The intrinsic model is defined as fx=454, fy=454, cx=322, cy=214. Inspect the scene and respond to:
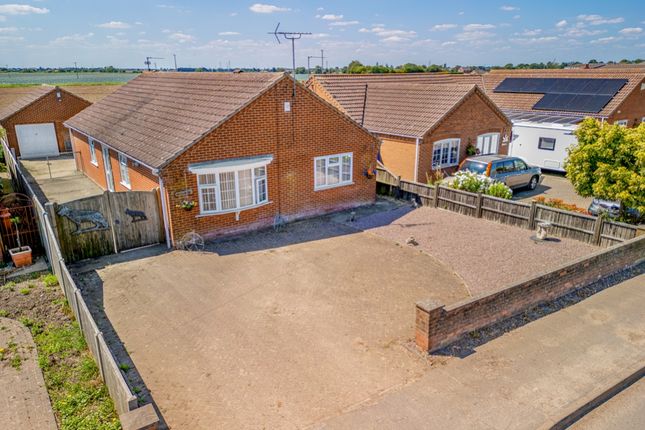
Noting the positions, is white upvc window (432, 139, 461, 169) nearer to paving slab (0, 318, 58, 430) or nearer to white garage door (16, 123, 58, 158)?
paving slab (0, 318, 58, 430)

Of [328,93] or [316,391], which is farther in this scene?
[328,93]

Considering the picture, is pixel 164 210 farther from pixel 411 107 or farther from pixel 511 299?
pixel 411 107

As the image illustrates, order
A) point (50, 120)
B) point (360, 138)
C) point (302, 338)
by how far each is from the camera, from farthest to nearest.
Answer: point (50, 120) < point (360, 138) < point (302, 338)

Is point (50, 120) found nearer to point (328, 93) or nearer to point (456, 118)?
point (328, 93)

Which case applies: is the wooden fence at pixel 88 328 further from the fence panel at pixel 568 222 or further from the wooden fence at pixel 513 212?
the fence panel at pixel 568 222

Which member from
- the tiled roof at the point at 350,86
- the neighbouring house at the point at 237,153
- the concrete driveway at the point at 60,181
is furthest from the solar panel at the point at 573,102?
the concrete driveway at the point at 60,181

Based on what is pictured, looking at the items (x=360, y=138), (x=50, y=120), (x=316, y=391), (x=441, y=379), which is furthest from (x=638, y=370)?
(x=50, y=120)
